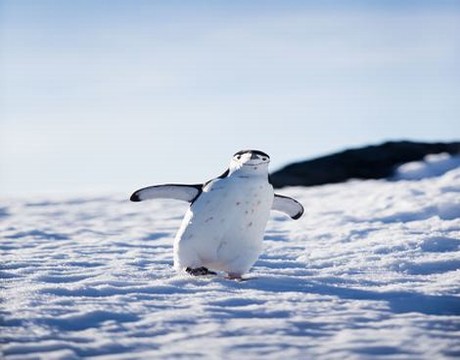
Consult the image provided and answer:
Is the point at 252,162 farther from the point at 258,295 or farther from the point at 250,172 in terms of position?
the point at 258,295

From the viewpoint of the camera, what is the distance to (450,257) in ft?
18.3

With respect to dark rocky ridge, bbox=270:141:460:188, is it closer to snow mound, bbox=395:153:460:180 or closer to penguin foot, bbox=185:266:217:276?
snow mound, bbox=395:153:460:180

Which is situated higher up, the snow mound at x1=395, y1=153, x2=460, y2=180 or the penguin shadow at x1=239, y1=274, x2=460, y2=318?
the snow mound at x1=395, y1=153, x2=460, y2=180

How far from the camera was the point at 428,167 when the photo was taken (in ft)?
41.4

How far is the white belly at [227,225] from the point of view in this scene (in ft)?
15.4

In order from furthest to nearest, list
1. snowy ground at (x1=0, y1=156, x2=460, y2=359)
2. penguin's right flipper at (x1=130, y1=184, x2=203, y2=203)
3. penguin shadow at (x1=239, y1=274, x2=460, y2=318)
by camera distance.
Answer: penguin's right flipper at (x1=130, y1=184, x2=203, y2=203), penguin shadow at (x1=239, y1=274, x2=460, y2=318), snowy ground at (x1=0, y1=156, x2=460, y2=359)

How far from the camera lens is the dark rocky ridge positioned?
45.3ft

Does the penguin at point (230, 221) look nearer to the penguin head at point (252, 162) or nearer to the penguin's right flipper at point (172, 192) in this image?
the penguin head at point (252, 162)

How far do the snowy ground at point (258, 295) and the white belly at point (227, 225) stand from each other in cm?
16

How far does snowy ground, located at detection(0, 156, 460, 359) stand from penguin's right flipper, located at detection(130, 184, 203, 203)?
541 millimetres

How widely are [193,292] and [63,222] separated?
564 centimetres

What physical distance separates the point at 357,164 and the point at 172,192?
9.55 metres

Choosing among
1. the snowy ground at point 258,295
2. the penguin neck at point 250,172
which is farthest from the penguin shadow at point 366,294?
the penguin neck at point 250,172

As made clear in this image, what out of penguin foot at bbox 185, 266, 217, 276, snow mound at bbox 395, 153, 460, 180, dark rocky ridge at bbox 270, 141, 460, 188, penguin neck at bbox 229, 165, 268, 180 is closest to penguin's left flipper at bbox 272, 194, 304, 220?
penguin neck at bbox 229, 165, 268, 180
